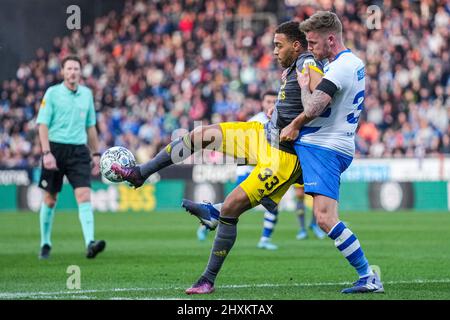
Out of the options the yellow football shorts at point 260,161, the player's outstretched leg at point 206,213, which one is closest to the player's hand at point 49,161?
the player's outstretched leg at point 206,213

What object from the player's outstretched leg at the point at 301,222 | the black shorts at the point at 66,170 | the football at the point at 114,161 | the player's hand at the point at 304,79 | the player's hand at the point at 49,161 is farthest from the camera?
the player's outstretched leg at the point at 301,222

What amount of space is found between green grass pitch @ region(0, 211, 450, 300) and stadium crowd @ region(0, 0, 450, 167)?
7.32 metres

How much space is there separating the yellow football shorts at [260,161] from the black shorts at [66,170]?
14.7 ft

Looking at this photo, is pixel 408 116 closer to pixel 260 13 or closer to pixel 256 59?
pixel 256 59

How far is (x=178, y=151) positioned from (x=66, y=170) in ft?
15.3

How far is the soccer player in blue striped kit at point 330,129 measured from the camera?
25.9 ft

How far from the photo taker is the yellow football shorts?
8172 mm

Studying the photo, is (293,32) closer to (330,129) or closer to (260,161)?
(330,129)

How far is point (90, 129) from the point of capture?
41.6 feet

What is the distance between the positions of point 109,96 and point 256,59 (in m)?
4.85

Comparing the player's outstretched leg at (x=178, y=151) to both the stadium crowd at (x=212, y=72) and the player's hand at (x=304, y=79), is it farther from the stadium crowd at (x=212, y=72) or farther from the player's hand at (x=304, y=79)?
the stadium crowd at (x=212, y=72)

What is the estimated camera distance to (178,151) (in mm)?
8133

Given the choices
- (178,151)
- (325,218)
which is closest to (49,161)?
(178,151)
